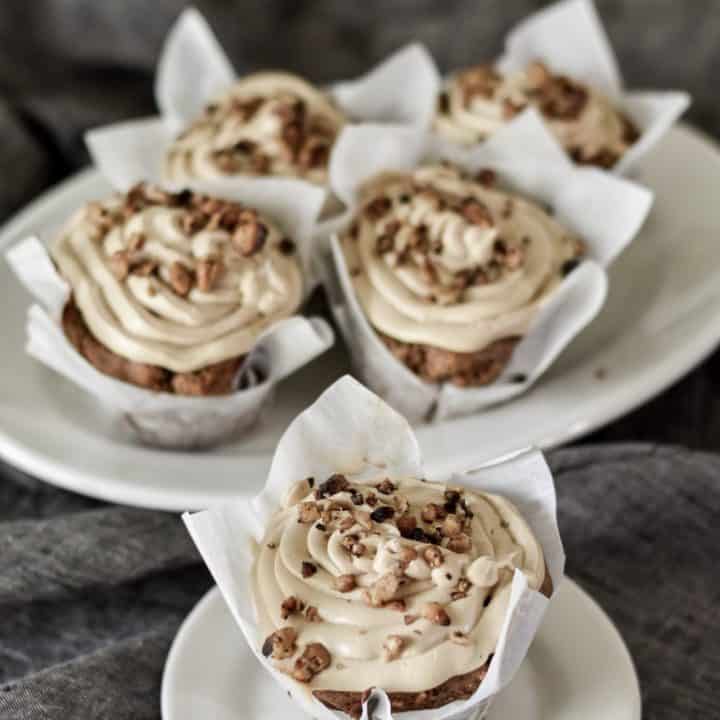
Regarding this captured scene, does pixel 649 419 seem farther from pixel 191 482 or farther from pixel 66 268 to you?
pixel 66 268

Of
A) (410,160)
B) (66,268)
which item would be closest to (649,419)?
(410,160)

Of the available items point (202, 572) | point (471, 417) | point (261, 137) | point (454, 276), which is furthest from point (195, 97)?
point (202, 572)

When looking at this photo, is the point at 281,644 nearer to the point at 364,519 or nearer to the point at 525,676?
the point at 364,519

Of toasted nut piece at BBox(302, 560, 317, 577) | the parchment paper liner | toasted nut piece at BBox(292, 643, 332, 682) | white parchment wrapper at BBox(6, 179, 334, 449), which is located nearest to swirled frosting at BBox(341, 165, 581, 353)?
white parchment wrapper at BBox(6, 179, 334, 449)

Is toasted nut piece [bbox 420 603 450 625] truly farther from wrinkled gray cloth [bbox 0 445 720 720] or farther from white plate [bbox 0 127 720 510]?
white plate [bbox 0 127 720 510]

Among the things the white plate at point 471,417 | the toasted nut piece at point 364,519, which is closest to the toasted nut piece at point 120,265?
the white plate at point 471,417

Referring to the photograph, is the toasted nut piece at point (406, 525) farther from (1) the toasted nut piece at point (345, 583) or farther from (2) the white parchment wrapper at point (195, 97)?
(2) the white parchment wrapper at point (195, 97)
